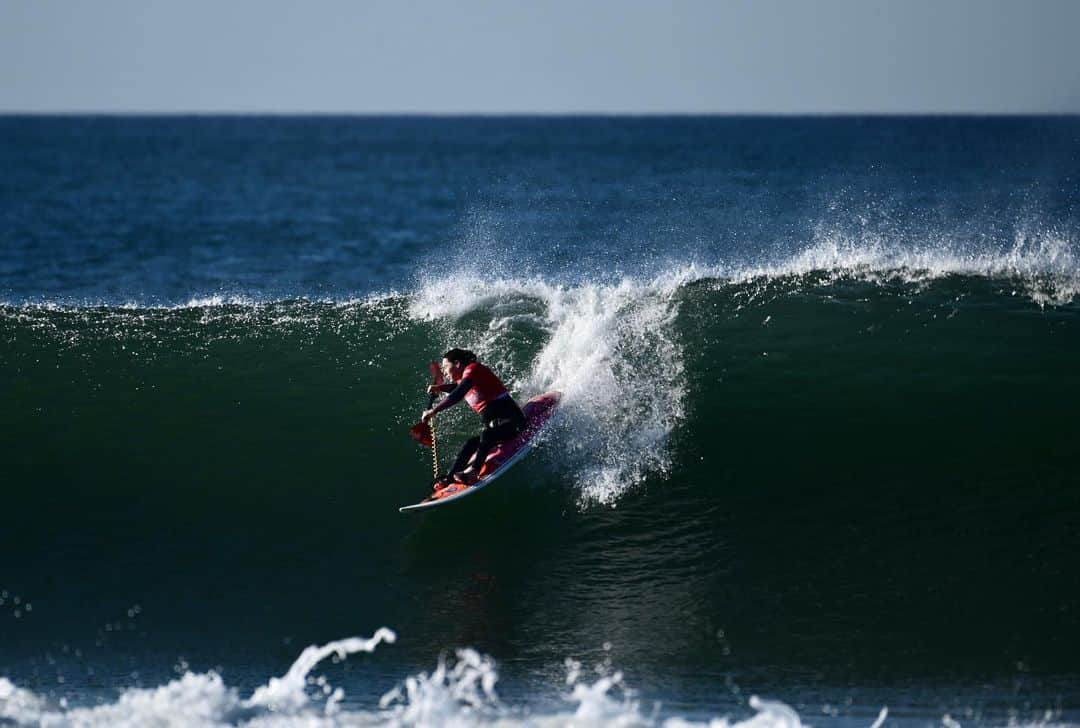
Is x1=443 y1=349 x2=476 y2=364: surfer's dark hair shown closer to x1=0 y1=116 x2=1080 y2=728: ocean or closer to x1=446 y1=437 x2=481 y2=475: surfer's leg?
x1=446 y1=437 x2=481 y2=475: surfer's leg

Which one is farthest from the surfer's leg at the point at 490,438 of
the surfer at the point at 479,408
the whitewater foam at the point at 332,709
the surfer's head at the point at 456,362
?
the whitewater foam at the point at 332,709

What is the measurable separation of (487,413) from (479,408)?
77 millimetres

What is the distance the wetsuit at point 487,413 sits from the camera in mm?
10305

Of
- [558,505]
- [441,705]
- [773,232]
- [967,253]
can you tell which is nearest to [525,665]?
[441,705]

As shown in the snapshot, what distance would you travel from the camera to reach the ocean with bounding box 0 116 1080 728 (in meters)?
7.68

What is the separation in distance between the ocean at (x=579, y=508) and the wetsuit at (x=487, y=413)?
0.43 meters

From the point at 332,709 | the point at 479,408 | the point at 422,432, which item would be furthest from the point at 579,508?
the point at 332,709

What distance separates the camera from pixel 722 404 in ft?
39.2

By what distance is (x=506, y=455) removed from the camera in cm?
1039

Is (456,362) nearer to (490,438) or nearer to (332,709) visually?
(490,438)

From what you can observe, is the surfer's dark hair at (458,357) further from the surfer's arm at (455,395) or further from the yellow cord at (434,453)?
the yellow cord at (434,453)

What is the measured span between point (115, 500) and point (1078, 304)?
1012 cm

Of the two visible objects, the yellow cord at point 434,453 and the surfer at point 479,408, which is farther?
the yellow cord at point 434,453

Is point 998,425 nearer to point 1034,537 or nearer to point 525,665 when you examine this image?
point 1034,537
